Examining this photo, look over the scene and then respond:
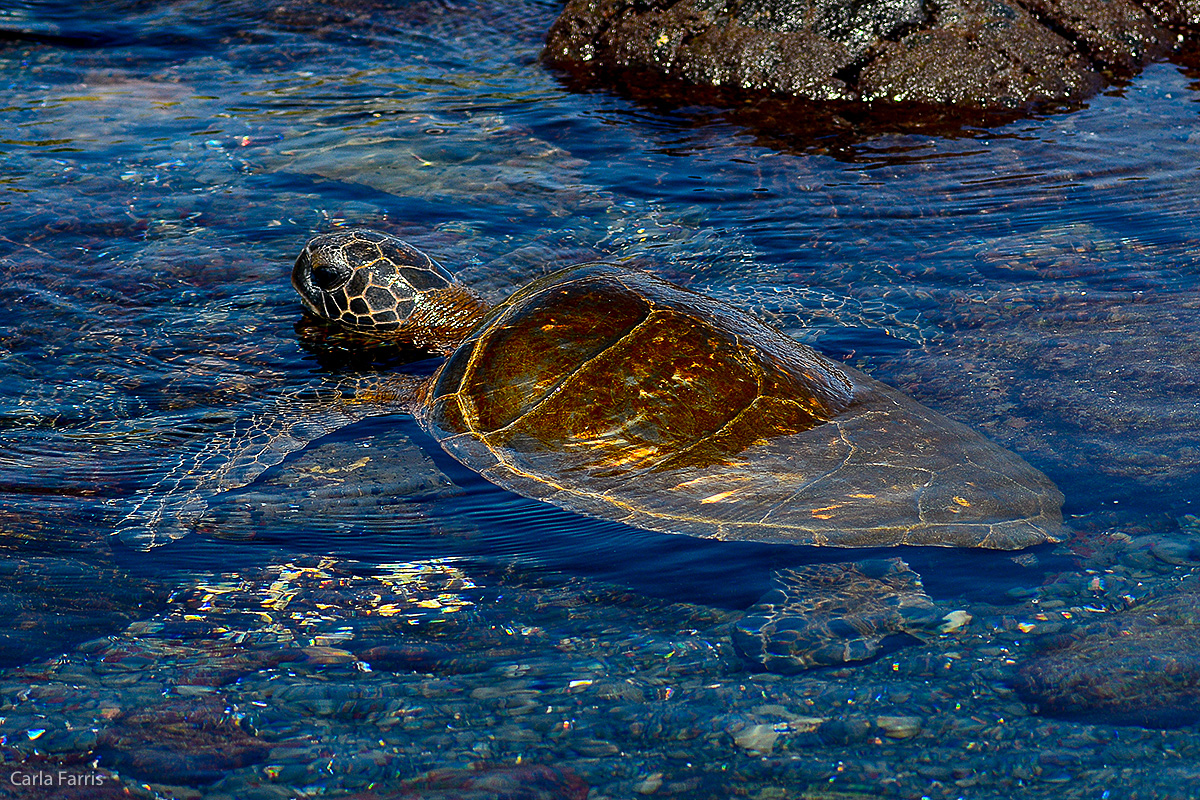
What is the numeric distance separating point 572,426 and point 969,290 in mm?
3094

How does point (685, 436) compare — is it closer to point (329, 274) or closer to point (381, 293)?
point (381, 293)

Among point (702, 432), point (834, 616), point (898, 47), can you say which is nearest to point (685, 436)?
point (702, 432)

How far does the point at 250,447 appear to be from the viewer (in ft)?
15.9

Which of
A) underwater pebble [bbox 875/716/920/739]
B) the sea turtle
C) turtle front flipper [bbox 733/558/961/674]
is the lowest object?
underwater pebble [bbox 875/716/920/739]

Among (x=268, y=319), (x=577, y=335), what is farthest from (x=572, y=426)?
(x=268, y=319)

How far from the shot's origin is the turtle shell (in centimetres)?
400

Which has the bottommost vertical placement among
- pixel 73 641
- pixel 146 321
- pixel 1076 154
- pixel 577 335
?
pixel 73 641

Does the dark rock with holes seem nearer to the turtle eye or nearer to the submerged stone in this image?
the turtle eye

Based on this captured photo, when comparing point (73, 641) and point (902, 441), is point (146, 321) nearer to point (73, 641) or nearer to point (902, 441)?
point (73, 641)

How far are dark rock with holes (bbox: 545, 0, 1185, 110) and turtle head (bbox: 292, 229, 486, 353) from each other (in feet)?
13.6

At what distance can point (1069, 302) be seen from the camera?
585 cm

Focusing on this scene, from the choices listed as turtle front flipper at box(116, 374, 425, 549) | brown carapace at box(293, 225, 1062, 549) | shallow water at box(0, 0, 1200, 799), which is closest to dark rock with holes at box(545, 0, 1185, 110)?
shallow water at box(0, 0, 1200, 799)

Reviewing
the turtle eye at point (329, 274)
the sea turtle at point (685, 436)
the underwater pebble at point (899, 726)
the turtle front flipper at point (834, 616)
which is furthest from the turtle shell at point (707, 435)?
the turtle eye at point (329, 274)

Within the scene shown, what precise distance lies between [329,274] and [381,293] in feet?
1.12
